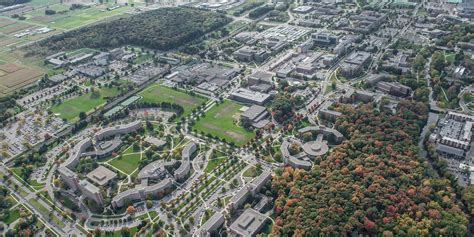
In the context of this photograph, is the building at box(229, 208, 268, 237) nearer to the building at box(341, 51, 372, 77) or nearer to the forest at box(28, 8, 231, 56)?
the building at box(341, 51, 372, 77)

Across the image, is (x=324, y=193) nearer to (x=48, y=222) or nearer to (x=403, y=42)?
(x=48, y=222)

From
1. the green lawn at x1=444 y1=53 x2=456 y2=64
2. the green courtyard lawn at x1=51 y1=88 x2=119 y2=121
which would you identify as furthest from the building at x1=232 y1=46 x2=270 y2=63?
the green lawn at x1=444 y1=53 x2=456 y2=64

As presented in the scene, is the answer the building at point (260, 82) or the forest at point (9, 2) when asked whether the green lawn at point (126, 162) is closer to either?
the building at point (260, 82)

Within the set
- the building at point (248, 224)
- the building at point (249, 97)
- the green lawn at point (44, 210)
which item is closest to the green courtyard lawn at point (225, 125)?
the building at point (249, 97)

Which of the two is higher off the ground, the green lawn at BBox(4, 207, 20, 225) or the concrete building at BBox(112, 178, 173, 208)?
the concrete building at BBox(112, 178, 173, 208)

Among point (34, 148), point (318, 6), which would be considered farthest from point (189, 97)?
point (318, 6)

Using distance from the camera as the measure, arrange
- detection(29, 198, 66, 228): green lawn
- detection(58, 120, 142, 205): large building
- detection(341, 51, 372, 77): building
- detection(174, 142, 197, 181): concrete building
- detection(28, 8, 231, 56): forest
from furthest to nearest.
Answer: detection(28, 8, 231, 56): forest → detection(341, 51, 372, 77): building → detection(174, 142, 197, 181): concrete building → detection(58, 120, 142, 205): large building → detection(29, 198, 66, 228): green lawn
